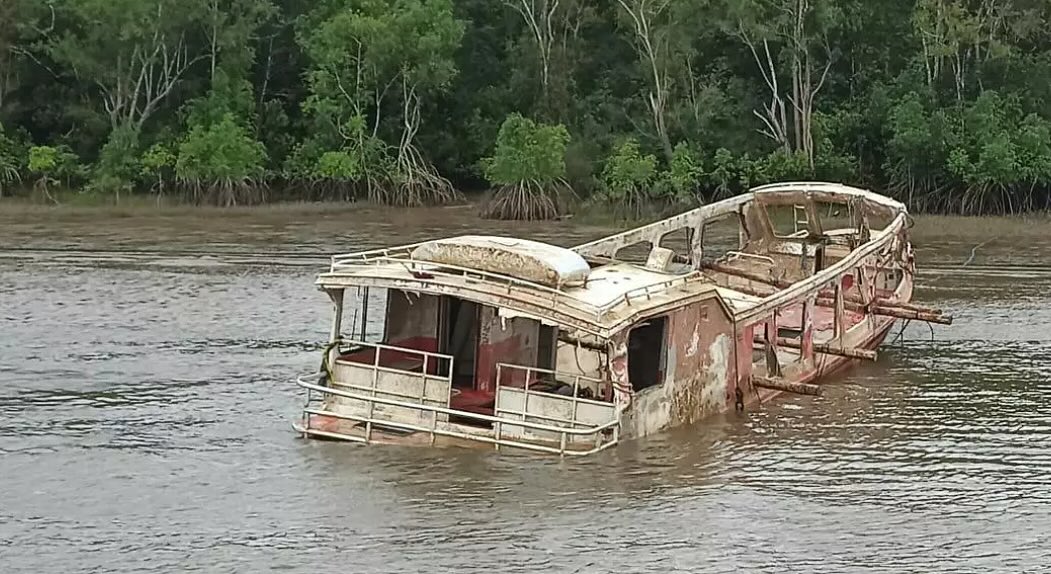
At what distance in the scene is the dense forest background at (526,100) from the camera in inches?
1919

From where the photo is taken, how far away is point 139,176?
5347 centimetres

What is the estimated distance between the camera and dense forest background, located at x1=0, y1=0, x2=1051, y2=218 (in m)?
48.8

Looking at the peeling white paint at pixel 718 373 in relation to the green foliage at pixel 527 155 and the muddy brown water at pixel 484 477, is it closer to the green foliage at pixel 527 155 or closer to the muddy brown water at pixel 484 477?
the muddy brown water at pixel 484 477

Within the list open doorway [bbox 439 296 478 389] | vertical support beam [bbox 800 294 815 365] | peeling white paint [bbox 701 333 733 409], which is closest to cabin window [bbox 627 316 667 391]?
peeling white paint [bbox 701 333 733 409]

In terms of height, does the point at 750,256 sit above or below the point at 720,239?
above

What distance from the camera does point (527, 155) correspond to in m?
49.7

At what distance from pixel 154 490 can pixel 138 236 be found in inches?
1012

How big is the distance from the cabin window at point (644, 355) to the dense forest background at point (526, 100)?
2947 cm

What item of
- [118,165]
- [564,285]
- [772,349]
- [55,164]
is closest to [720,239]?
[772,349]

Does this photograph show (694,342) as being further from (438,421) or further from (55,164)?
(55,164)

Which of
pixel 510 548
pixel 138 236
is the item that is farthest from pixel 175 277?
pixel 510 548

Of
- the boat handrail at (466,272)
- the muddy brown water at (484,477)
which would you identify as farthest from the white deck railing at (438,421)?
the boat handrail at (466,272)

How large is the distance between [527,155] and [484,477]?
1342 inches

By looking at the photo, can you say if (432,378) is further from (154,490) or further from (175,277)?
(175,277)
